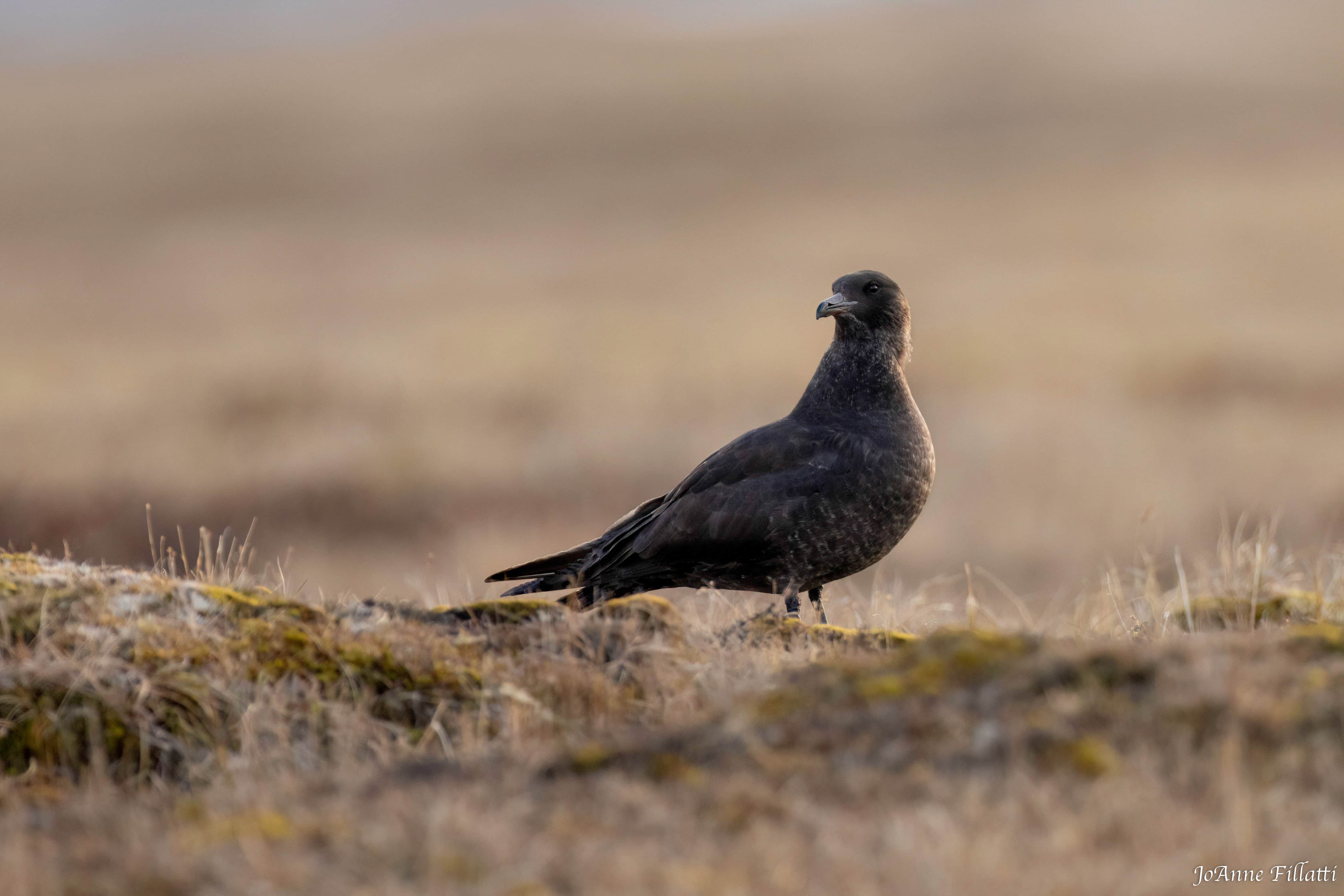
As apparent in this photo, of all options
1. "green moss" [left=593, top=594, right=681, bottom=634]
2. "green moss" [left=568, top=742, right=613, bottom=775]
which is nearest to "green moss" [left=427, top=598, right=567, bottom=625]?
"green moss" [left=593, top=594, right=681, bottom=634]

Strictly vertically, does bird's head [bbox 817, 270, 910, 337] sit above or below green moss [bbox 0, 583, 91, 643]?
above

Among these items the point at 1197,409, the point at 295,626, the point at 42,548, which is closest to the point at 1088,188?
the point at 1197,409

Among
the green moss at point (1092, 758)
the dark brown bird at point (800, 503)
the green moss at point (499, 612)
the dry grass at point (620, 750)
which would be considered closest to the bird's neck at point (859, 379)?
the dark brown bird at point (800, 503)

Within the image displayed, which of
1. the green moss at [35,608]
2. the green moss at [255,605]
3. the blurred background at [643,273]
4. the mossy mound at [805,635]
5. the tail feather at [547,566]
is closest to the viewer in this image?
the green moss at [35,608]

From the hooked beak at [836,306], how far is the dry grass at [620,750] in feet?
7.35

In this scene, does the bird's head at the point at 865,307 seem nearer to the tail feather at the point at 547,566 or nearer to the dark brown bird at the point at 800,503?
the dark brown bird at the point at 800,503

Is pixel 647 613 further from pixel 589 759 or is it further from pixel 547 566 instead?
pixel 547 566

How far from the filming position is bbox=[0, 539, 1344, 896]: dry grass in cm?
254

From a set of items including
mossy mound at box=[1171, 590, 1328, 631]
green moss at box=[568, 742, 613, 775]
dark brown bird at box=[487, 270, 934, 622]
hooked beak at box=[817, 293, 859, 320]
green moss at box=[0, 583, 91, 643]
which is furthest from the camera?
hooked beak at box=[817, 293, 859, 320]

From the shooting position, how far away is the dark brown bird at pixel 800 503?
5867 mm

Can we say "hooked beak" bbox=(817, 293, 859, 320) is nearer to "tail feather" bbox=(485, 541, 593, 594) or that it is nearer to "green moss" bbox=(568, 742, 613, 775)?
"tail feather" bbox=(485, 541, 593, 594)

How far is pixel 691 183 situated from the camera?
3953cm

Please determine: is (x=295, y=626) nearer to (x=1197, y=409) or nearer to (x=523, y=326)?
(x=1197, y=409)
